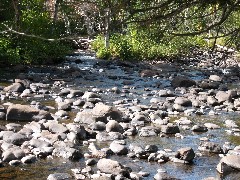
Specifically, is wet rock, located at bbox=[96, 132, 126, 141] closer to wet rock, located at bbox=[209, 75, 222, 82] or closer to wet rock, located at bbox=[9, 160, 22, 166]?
wet rock, located at bbox=[9, 160, 22, 166]

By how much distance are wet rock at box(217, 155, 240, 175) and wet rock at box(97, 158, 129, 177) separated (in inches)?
62.1

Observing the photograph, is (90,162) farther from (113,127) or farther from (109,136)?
(113,127)

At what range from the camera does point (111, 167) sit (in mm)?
6996

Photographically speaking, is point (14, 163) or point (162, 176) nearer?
point (162, 176)

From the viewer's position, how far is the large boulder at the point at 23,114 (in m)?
10.1

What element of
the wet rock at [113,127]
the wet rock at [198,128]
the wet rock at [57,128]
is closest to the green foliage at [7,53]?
the wet rock at [57,128]

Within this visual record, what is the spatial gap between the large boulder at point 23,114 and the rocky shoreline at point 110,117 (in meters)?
0.02

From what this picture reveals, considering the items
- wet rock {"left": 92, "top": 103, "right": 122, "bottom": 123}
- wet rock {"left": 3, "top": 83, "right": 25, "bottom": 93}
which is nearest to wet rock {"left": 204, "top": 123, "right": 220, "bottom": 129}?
wet rock {"left": 92, "top": 103, "right": 122, "bottom": 123}

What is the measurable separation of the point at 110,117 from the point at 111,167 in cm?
363

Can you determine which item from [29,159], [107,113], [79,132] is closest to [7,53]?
[107,113]

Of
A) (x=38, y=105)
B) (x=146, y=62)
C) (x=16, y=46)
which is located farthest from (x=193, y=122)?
(x=146, y=62)

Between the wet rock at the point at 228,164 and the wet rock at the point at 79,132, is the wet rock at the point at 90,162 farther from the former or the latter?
the wet rock at the point at 228,164

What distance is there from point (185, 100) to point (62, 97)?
365 cm

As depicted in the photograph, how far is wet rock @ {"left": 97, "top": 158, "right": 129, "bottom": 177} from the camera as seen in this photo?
22.6 ft
